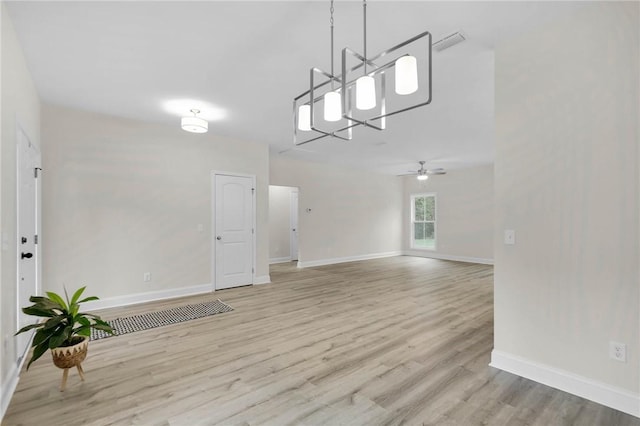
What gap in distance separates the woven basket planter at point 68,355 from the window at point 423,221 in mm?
8936

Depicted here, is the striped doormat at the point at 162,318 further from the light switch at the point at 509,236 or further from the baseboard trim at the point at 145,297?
the light switch at the point at 509,236

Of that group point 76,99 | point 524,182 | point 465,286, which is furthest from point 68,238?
point 465,286

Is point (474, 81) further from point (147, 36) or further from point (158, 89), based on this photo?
point (158, 89)

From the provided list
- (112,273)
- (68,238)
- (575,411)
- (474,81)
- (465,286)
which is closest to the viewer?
(575,411)

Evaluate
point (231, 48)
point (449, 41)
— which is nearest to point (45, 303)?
point (231, 48)

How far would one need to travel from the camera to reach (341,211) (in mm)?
8414

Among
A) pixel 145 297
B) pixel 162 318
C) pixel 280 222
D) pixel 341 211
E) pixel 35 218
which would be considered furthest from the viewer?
pixel 280 222

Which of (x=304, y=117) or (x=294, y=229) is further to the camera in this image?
(x=294, y=229)

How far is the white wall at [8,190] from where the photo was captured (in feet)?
6.58

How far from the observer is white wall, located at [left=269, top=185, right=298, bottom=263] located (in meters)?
8.59

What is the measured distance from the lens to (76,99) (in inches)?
143

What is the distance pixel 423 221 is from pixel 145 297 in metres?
8.07

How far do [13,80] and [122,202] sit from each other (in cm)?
224

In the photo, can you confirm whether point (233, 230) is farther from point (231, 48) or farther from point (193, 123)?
point (231, 48)
